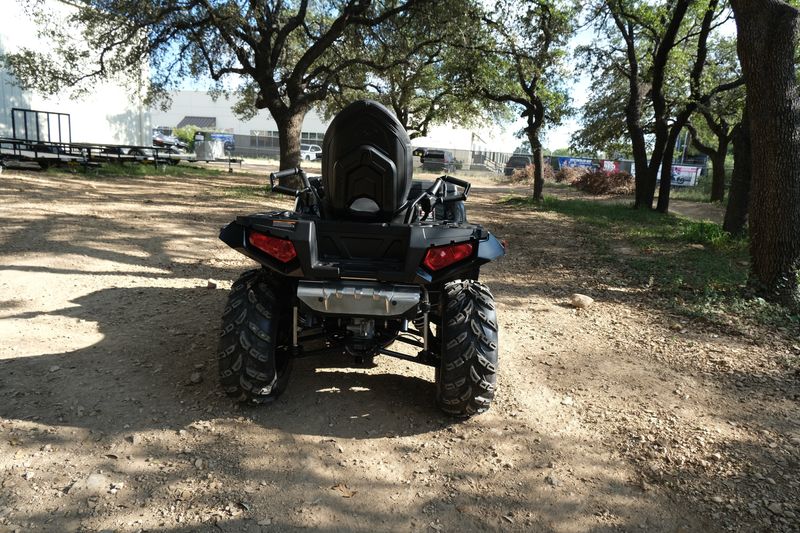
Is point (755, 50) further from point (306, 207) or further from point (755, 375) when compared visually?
point (306, 207)

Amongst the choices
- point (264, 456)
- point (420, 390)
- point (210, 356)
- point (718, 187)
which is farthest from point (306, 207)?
point (718, 187)

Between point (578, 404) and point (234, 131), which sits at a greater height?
point (234, 131)

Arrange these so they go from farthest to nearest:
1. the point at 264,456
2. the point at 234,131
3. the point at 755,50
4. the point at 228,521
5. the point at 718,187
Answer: the point at 234,131 → the point at 718,187 → the point at 755,50 → the point at 264,456 → the point at 228,521

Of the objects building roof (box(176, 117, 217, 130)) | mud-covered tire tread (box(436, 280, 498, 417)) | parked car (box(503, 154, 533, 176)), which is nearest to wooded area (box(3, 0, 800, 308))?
mud-covered tire tread (box(436, 280, 498, 417))

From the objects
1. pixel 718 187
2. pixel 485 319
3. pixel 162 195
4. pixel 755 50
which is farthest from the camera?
pixel 718 187

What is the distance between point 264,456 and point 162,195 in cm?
1233

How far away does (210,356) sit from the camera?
13.4 feet

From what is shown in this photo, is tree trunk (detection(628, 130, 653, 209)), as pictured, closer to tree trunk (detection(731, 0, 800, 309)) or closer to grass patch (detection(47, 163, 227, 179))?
tree trunk (detection(731, 0, 800, 309))

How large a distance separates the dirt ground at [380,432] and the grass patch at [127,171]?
12672 millimetres

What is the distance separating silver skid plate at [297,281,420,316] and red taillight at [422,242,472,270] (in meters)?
0.21

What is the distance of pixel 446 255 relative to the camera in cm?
314

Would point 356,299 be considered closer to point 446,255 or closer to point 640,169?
point 446,255

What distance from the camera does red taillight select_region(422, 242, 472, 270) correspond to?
3.11 m

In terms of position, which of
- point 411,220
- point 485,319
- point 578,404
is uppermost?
point 411,220
